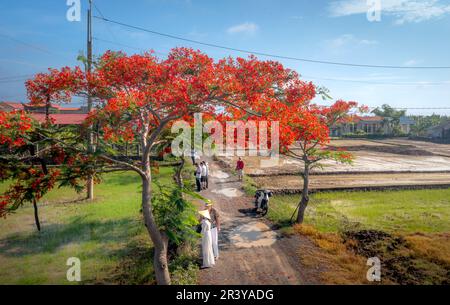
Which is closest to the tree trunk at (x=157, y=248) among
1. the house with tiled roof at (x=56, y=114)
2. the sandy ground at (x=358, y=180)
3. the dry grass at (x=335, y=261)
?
the house with tiled roof at (x=56, y=114)

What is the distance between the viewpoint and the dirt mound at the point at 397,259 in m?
7.43

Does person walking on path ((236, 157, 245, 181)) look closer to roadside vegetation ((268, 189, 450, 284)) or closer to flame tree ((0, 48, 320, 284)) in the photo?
roadside vegetation ((268, 189, 450, 284))

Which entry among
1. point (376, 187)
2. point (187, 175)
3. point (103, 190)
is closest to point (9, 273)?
point (103, 190)

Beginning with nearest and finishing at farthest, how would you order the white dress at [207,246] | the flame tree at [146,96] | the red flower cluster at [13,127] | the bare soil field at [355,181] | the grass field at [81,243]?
the red flower cluster at [13,127] → the flame tree at [146,96] → the white dress at [207,246] → the grass field at [81,243] → the bare soil field at [355,181]

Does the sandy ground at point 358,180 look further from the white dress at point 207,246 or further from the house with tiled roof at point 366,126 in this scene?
the house with tiled roof at point 366,126

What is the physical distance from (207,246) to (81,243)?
16.1 feet

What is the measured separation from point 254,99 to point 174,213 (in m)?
3.67

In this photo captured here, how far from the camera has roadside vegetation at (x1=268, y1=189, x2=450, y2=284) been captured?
25.4 feet

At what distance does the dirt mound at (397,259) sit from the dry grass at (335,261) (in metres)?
0.45

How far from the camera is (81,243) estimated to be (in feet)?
32.2

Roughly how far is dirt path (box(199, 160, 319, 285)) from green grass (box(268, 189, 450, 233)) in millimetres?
1282

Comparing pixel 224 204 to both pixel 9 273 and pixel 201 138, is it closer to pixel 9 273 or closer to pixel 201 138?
pixel 201 138

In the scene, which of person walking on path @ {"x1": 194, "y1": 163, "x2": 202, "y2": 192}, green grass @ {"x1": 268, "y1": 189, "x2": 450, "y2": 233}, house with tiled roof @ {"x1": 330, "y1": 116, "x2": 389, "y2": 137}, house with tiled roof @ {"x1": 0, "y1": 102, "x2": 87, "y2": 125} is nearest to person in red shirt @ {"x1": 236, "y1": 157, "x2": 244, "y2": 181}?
person walking on path @ {"x1": 194, "y1": 163, "x2": 202, "y2": 192}

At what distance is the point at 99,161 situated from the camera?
7266 millimetres
